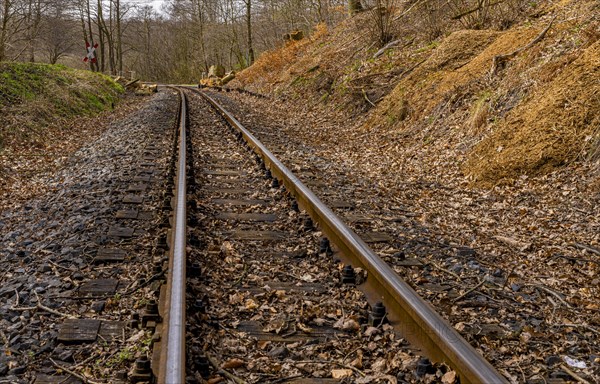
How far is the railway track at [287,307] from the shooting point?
10.5 feet

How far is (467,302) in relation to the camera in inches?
164

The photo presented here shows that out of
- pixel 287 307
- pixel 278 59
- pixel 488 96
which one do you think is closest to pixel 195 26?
pixel 278 59

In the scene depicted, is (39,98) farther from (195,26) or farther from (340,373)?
(195,26)

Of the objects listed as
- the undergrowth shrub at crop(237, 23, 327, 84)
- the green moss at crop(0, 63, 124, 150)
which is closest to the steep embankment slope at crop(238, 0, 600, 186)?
the green moss at crop(0, 63, 124, 150)

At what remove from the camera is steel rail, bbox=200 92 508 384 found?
2900mm

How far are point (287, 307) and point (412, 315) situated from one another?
0.96 m

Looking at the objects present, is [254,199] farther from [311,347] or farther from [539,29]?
[539,29]

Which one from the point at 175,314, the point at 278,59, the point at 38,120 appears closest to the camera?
the point at 175,314

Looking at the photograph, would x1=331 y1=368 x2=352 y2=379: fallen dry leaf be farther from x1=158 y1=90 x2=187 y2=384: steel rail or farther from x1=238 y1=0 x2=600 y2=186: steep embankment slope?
x1=238 y1=0 x2=600 y2=186: steep embankment slope

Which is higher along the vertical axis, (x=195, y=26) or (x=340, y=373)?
(x=195, y=26)

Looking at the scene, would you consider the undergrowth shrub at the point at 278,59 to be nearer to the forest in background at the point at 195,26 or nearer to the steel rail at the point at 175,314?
the forest in background at the point at 195,26

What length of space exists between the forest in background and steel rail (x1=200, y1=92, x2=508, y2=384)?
10.3 metres

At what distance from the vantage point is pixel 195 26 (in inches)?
2165

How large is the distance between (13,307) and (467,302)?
3.18 metres
